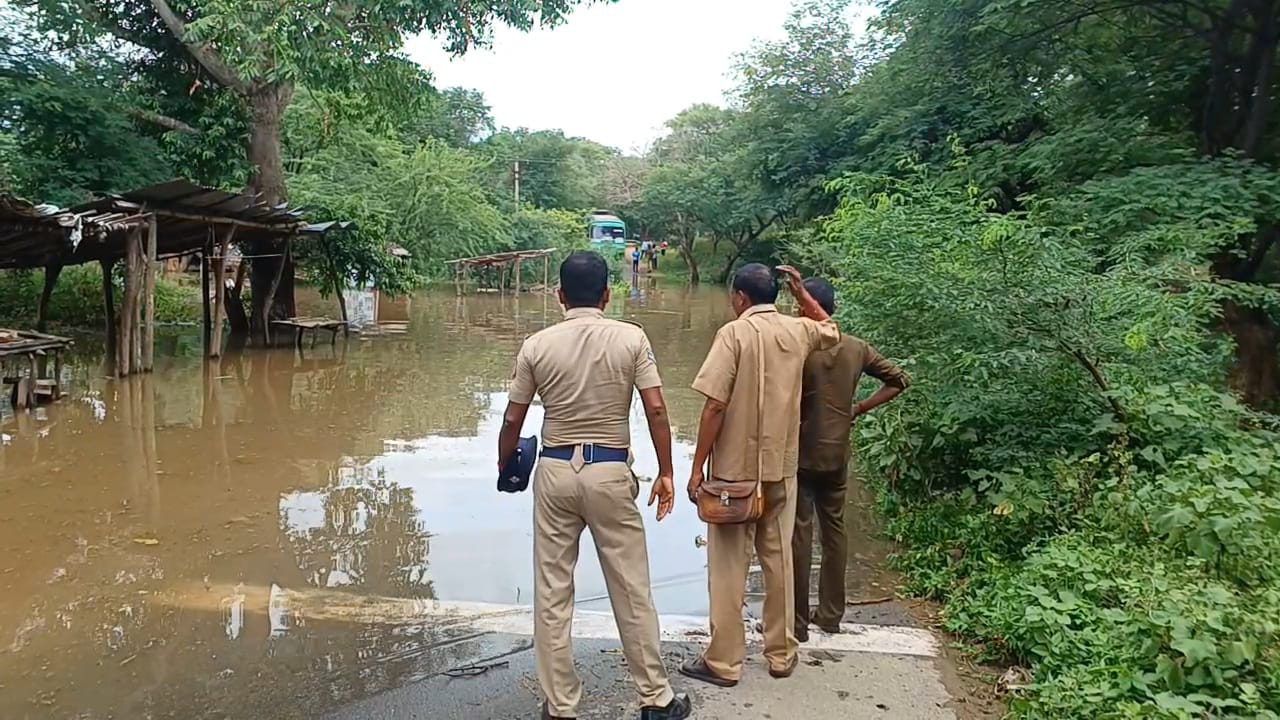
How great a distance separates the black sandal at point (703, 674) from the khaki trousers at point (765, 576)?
0.02 m

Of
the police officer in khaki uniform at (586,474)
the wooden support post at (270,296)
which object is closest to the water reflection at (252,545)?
the police officer in khaki uniform at (586,474)

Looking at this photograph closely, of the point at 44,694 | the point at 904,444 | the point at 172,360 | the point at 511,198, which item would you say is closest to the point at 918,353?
the point at 904,444

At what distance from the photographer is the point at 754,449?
10.8 feet

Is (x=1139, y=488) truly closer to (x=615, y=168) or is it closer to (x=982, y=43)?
(x=982, y=43)

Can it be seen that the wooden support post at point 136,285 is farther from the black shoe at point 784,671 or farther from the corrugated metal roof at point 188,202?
the black shoe at point 784,671

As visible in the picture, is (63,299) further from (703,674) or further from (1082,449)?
(1082,449)

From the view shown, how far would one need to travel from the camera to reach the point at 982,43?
10312 mm

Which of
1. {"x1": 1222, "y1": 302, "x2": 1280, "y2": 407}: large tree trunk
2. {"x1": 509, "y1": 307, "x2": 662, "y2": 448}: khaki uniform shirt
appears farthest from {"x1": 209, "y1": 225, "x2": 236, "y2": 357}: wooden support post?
{"x1": 1222, "y1": 302, "x2": 1280, "y2": 407}: large tree trunk

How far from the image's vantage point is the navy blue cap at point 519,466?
3100mm

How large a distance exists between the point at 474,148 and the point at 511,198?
759 cm

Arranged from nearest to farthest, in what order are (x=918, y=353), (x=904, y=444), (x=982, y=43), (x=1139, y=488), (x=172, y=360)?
(x=1139, y=488)
(x=918, y=353)
(x=904, y=444)
(x=982, y=43)
(x=172, y=360)

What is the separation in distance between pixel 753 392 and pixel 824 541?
1.00 m

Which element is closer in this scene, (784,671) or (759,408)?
(759,408)

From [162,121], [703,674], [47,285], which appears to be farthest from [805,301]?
[162,121]
